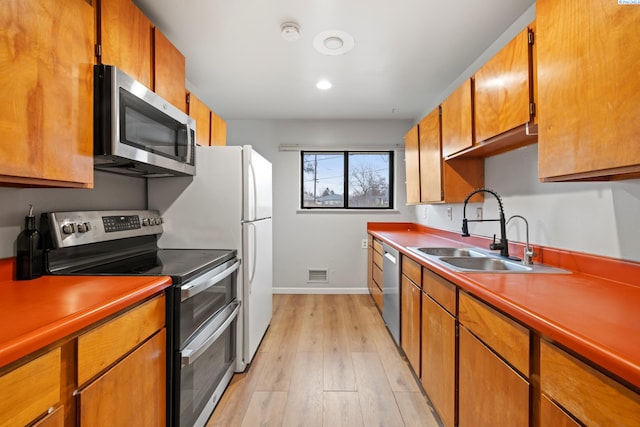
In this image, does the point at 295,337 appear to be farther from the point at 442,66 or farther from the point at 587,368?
the point at 442,66

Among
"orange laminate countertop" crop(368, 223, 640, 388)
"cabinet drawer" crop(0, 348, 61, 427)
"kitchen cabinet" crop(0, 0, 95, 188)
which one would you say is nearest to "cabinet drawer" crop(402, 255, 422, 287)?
"orange laminate countertop" crop(368, 223, 640, 388)

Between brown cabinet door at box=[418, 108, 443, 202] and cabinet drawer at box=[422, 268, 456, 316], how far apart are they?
2.75ft

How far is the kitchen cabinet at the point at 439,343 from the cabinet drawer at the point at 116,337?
131cm

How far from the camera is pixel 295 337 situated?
2613 mm

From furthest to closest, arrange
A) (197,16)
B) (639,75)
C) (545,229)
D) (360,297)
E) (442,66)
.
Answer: (360,297) < (442,66) < (197,16) < (545,229) < (639,75)

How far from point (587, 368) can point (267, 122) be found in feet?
12.8

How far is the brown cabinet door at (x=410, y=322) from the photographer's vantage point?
185 cm

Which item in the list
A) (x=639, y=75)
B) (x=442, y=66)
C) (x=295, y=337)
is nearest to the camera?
(x=639, y=75)

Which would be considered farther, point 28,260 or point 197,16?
point 197,16

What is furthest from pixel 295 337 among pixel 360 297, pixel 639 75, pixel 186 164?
pixel 639 75

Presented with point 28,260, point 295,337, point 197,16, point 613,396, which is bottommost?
point 295,337

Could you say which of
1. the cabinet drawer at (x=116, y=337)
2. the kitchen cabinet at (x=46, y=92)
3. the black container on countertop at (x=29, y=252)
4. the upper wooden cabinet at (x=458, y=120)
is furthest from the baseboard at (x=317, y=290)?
the kitchen cabinet at (x=46, y=92)

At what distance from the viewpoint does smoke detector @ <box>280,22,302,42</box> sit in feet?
6.12

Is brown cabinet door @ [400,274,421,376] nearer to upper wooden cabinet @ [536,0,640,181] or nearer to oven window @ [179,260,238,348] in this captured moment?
upper wooden cabinet @ [536,0,640,181]
